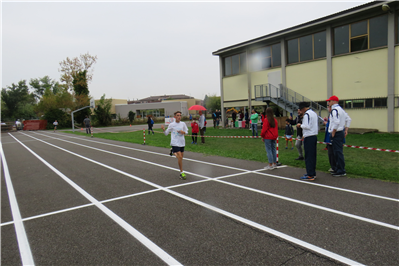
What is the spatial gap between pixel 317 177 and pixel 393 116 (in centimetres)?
1264

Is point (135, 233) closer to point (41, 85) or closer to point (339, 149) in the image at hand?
point (339, 149)

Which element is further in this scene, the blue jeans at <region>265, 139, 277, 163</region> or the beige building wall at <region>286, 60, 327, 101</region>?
the beige building wall at <region>286, 60, 327, 101</region>

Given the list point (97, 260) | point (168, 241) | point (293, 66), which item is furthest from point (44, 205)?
point (293, 66)

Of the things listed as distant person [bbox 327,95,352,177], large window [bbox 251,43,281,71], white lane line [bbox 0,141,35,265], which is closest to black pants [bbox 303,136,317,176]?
distant person [bbox 327,95,352,177]

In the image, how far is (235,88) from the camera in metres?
25.9

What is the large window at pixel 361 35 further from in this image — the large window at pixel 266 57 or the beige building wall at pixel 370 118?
the large window at pixel 266 57

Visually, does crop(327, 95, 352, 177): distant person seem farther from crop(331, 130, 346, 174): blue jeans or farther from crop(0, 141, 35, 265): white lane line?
crop(0, 141, 35, 265): white lane line

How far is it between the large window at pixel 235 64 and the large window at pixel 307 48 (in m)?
4.76

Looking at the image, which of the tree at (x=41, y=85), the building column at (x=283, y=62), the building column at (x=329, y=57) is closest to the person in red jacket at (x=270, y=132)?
the building column at (x=329, y=57)

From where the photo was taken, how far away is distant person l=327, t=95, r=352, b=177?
6.90m

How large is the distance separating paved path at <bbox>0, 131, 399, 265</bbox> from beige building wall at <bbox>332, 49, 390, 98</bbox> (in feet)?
41.6

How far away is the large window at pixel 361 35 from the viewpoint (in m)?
16.6

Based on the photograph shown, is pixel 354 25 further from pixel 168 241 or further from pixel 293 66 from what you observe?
Result: pixel 168 241

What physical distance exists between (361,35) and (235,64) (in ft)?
36.8
